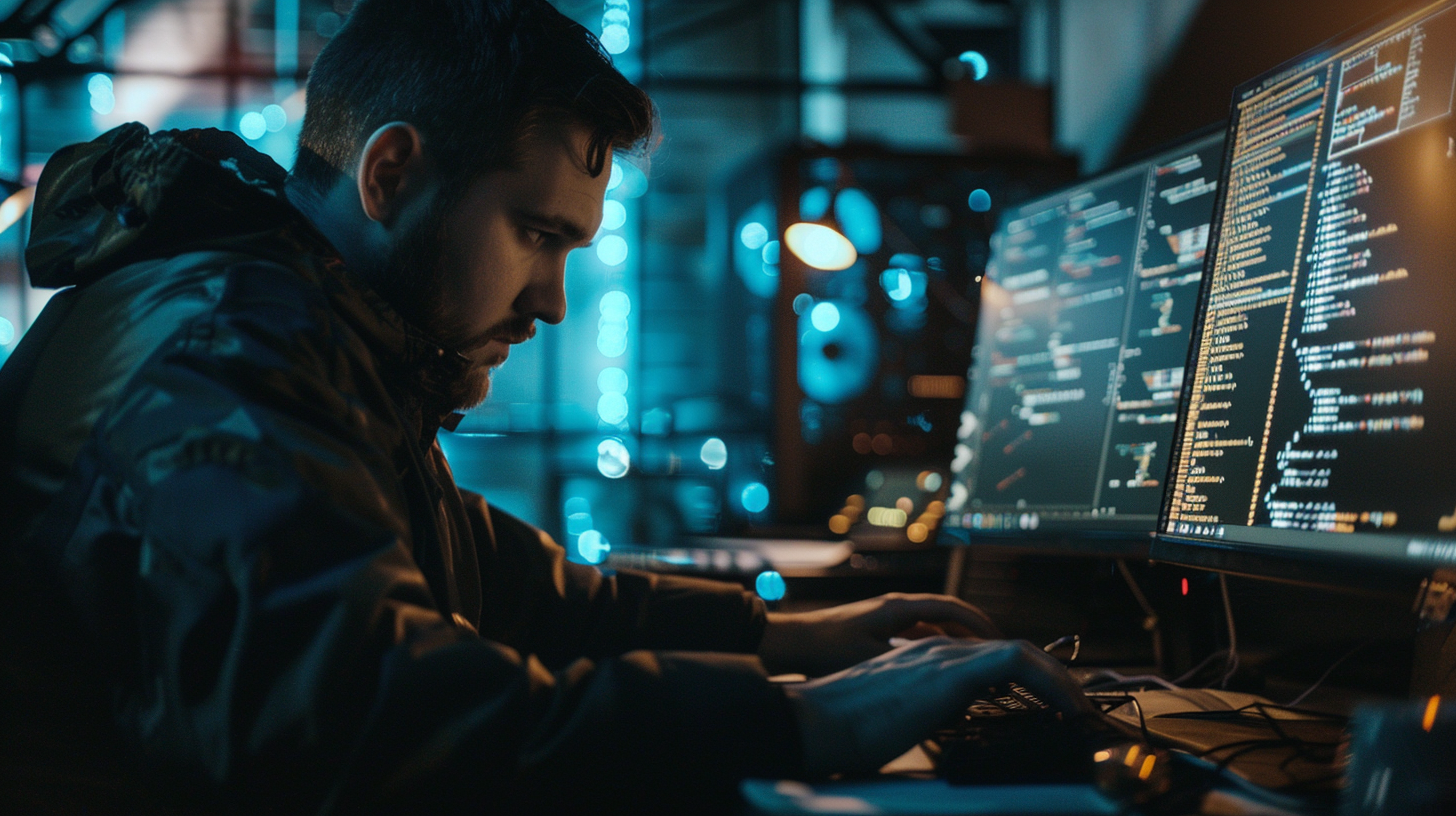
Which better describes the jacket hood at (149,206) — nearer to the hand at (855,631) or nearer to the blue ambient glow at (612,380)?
the hand at (855,631)

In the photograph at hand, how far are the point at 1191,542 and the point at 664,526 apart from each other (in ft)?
11.8

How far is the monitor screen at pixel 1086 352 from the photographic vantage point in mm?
975

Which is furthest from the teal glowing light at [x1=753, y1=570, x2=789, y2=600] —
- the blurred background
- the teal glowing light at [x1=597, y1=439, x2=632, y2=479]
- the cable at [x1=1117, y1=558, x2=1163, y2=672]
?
the teal glowing light at [x1=597, y1=439, x2=632, y2=479]

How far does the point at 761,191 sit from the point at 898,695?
2.70 meters

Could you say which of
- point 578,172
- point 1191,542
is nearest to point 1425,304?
point 1191,542

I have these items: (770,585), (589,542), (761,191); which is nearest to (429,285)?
(770,585)

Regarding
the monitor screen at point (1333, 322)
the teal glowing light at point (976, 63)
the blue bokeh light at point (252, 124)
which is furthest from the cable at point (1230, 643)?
the blue bokeh light at point (252, 124)

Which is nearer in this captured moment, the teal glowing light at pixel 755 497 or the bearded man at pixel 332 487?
the bearded man at pixel 332 487

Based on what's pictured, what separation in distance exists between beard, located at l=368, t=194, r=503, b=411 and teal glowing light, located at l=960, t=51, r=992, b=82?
3.58 metres

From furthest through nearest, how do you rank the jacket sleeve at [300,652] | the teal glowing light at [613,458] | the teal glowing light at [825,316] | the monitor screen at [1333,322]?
the teal glowing light at [613,458] → the teal glowing light at [825,316] → the monitor screen at [1333,322] → the jacket sleeve at [300,652]

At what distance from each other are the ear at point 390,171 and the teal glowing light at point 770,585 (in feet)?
2.40

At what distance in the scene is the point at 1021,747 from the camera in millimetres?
632

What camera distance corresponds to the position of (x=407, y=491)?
0.75 meters

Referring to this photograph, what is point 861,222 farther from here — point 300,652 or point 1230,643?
point 300,652
